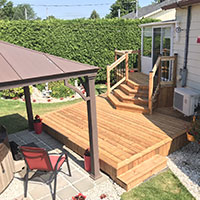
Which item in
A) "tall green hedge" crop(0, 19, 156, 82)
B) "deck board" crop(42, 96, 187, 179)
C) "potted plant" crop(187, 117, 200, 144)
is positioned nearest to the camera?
"deck board" crop(42, 96, 187, 179)

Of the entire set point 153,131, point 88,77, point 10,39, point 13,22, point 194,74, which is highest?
point 13,22

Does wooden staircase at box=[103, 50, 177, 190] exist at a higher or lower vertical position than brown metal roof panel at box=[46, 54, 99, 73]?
lower

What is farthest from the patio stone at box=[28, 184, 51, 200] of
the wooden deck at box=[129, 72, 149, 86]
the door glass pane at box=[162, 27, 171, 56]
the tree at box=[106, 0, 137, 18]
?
the tree at box=[106, 0, 137, 18]

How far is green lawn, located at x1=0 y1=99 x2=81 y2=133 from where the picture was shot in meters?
7.47

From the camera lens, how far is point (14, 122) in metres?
7.74

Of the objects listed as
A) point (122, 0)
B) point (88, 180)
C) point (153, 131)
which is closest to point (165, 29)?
point (153, 131)

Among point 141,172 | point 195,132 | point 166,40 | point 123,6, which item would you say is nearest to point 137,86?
point 166,40

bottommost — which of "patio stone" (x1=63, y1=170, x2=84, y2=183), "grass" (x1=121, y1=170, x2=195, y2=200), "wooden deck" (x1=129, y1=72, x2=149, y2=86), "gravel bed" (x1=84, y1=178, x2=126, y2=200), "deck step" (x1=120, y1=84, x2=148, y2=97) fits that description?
"grass" (x1=121, y1=170, x2=195, y2=200)

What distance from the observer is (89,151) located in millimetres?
4738

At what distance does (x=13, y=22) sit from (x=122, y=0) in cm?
4909

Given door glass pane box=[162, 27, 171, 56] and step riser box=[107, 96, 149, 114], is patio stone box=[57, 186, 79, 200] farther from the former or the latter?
door glass pane box=[162, 27, 171, 56]

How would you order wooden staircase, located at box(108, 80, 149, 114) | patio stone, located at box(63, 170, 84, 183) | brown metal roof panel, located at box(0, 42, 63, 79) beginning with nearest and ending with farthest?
1. brown metal roof panel, located at box(0, 42, 63, 79)
2. patio stone, located at box(63, 170, 84, 183)
3. wooden staircase, located at box(108, 80, 149, 114)

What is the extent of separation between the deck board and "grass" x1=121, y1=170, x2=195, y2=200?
51 cm

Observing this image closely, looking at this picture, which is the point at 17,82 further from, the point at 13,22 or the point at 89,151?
the point at 13,22
